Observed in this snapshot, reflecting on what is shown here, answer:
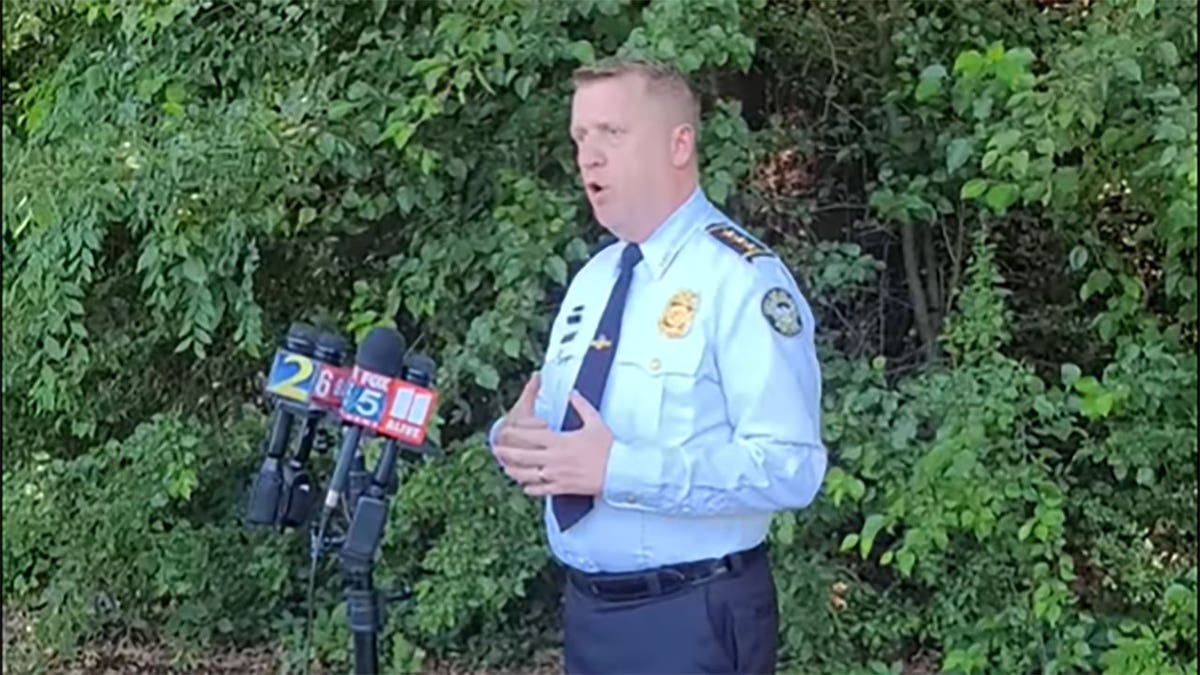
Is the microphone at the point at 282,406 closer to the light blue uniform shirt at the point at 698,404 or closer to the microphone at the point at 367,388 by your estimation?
the microphone at the point at 367,388

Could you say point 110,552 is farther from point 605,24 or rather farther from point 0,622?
point 605,24

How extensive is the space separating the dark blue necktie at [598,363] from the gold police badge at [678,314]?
83mm

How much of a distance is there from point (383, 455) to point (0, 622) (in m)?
2.65

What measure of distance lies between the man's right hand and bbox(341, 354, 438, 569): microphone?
105 millimetres

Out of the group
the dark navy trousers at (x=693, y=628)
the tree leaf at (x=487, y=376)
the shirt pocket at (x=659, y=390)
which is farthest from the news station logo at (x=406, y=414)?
the tree leaf at (x=487, y=376)

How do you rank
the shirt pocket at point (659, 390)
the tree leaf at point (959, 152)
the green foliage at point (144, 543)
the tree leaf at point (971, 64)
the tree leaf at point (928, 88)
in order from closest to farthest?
the shirt pocket at point (659, 390), the tree leaf at point (971, 64), the tree leaf at point (959, 152), the tree leaf at point (928, 88), the green foliage at point (144, 543)

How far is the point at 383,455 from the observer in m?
2.06

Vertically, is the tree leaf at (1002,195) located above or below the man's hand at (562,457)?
above

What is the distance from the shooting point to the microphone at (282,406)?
207cm

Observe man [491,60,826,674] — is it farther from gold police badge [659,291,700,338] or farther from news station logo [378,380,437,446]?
news station logo [378,380,437,446]

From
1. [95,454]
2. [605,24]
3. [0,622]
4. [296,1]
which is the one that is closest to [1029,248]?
[605,24]

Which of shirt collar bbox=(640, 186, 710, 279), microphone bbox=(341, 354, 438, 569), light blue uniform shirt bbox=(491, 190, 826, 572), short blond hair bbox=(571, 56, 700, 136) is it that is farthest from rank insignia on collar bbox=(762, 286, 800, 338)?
microphone bbox=(341, 354, 438, 569)

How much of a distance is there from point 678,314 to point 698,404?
128mm

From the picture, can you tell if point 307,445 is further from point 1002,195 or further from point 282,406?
point 1002,195
